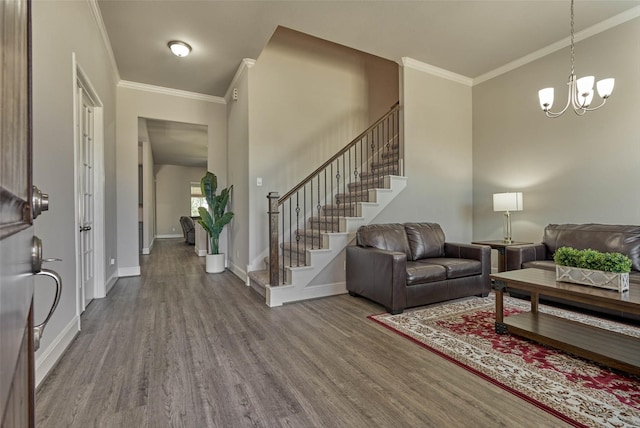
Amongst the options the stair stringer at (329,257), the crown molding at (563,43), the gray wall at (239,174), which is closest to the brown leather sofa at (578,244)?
the stair stringer at (329,257)

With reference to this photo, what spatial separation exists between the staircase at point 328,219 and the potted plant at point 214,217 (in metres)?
1.13

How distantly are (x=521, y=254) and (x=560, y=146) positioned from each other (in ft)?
5.49

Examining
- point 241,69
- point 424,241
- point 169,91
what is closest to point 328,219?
point 424,241

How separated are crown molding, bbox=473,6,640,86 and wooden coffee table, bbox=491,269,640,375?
3.12m

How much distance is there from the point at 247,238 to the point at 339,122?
2.50 metres

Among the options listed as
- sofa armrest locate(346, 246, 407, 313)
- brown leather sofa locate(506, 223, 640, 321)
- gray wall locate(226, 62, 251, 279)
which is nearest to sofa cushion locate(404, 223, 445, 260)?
sofa armrest locate(346, 246, 407, 313)

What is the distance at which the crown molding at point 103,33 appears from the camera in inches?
126

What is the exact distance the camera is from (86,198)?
3.57 meters

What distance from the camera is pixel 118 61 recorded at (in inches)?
174

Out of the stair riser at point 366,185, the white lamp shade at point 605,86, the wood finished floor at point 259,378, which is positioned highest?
the white lamp shade at point 605,86

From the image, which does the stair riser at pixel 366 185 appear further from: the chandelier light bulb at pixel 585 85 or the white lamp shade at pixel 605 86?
the white lamp shade at pixel 605 86

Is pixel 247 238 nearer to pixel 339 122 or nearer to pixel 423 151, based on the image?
pixel 339 122

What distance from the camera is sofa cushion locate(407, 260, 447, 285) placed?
3.16m

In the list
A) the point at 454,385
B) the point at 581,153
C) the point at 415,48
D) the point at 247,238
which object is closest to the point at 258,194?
the point at 247,238
